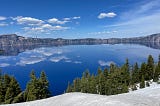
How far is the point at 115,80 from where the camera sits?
10250 centimetres

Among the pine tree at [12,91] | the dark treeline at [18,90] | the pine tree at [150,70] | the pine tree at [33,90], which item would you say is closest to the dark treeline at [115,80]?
the pine tree at [150,70]

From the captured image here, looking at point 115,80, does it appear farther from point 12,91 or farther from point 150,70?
point 12,91

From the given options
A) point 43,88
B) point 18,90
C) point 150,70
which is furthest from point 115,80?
point 18,90

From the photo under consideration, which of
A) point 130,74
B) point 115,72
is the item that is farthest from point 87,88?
point 130,74

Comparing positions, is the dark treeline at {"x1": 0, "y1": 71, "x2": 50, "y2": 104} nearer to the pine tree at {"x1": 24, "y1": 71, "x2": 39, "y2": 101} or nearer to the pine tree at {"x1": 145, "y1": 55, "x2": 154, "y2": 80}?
the pine tree at {"x1": 24, "y1": 71, "x2": 39, "y2": 101}

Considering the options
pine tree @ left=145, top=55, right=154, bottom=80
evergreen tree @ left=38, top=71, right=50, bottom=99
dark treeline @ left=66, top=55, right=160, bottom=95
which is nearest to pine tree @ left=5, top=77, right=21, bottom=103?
evergreen tree @ left=38, top=71, right=50, bottom=99

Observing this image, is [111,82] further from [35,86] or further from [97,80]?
[35,86]

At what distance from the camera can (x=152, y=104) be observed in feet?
66.7

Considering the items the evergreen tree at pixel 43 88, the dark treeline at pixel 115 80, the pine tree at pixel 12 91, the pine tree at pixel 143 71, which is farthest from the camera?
the pine tree at pixel 143 71

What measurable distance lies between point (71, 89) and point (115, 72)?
1092 inches

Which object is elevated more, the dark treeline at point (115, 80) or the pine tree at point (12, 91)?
the pine tree at point (12, 91)

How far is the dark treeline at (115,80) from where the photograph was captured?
99062 millimetres

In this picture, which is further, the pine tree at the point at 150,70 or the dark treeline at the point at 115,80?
the pine tree at the point at 150,70

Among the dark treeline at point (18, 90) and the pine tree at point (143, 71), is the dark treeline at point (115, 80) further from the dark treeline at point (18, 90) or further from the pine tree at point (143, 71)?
the dark treeline at point (18, 90)
